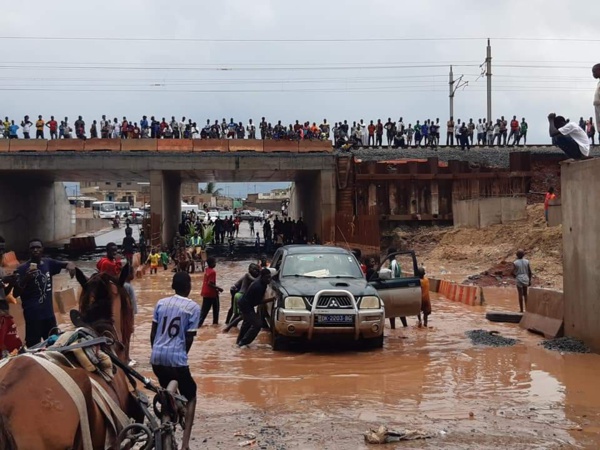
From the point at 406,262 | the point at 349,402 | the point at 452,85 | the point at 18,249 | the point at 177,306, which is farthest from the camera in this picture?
the point at 452,85

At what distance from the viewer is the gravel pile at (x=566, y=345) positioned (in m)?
11.8

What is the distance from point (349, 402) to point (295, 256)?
5.29 m

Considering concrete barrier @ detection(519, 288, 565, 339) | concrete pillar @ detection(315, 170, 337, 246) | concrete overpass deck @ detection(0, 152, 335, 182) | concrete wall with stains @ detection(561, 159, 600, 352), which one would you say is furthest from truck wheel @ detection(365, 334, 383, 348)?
concrete overpass deck @ detection(0, 152, 335, 182)

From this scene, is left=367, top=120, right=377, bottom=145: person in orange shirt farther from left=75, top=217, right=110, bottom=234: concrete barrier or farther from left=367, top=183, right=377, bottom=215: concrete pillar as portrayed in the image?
left=75, top=217, right=110, bottom=234: concrete barrier

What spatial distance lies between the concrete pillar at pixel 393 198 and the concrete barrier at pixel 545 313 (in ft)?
74.8

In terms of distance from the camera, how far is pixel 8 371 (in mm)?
4027

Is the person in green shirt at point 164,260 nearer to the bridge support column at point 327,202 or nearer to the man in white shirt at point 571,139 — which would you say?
the bridge support column at point 327,202

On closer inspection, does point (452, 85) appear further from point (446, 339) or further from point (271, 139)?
point (446, 339)

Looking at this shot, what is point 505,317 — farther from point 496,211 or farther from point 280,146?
point 280,146

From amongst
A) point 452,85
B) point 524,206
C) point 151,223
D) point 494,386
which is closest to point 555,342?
point 494,386

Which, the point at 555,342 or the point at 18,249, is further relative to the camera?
the point at 18,249

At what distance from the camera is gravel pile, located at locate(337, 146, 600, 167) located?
40.7m

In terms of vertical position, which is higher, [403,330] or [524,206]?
[524,206]

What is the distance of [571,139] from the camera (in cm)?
1240
